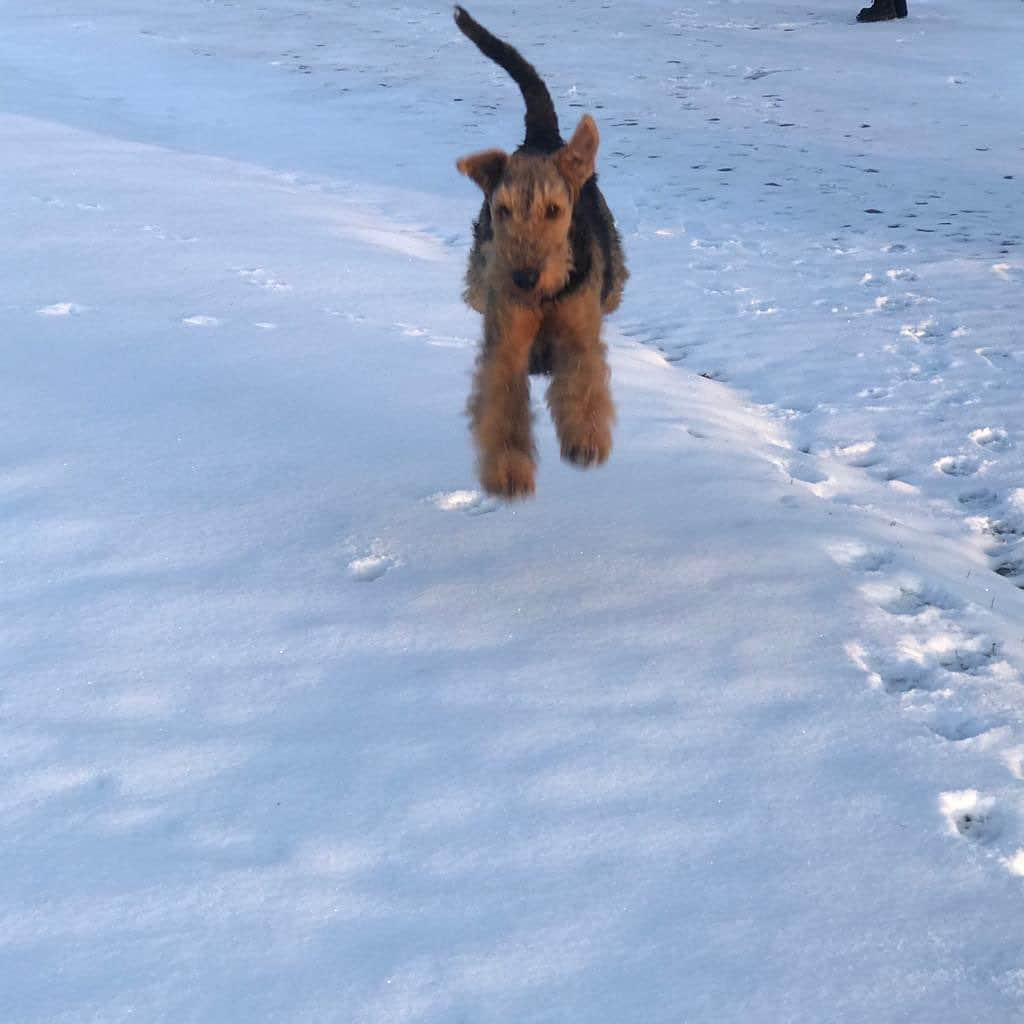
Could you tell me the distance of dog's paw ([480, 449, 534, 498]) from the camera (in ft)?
11.3

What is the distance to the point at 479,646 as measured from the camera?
320cm

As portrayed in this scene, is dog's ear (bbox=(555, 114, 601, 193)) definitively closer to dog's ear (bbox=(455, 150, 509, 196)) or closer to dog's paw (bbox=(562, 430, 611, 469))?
dog's ear (bbox=(455, 150, 509, 196))

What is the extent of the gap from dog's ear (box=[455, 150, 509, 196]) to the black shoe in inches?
636

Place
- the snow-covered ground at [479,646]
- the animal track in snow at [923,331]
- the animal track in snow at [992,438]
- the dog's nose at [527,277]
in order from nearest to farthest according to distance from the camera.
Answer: the snow-covered ground at [479,646] → the dog's nose at [527,277] → the animal track in snow at [992,438] → the animal track in snow at [923,331]

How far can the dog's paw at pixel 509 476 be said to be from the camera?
343 cm

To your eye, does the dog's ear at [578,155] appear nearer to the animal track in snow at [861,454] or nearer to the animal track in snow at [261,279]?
the animal track in snow at [861,454]

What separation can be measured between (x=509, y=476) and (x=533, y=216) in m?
0.67

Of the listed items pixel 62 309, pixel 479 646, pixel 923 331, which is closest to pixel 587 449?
pixel 479 646

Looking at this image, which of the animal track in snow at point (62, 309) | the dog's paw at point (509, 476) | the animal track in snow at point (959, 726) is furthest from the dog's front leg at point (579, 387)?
the animal track in snow at point (62, 309)

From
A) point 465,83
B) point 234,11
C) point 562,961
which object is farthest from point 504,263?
point 234,11

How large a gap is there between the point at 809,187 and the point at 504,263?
7.13m

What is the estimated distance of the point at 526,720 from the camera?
288 cm

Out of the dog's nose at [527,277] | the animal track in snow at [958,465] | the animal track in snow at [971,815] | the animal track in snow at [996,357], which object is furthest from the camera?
the animal track in snow at [996,357]

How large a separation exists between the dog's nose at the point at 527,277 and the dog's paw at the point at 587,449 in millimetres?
430
